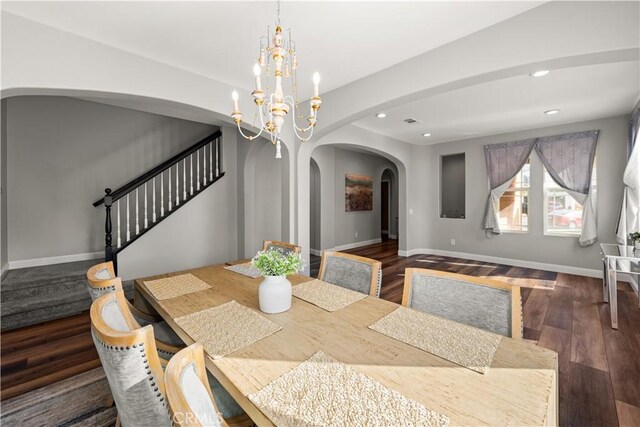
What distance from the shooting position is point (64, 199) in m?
3.99

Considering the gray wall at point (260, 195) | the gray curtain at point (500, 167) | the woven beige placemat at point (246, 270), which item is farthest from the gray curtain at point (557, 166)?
the woven beige placemat at point (246, 270)

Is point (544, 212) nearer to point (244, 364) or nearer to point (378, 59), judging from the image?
point (378, 59)

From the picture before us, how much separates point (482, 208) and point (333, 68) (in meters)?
4.61

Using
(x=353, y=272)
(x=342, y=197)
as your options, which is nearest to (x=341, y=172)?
(x=342, y=197)

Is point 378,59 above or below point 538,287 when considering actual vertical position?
above

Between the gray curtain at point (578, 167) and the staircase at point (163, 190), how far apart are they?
229 inches

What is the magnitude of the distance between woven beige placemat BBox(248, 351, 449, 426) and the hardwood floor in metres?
1.64

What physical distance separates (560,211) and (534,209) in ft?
1.20

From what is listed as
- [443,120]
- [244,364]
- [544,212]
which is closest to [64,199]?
[244,364]

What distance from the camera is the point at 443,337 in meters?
1.17

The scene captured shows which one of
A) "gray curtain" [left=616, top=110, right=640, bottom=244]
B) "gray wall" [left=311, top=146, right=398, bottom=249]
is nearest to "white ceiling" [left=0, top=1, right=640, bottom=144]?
"gray curtain" [left=616, top=110, right=640, bottom=244]

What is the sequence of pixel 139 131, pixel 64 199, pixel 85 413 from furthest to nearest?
1. pixel 139 131
2. pixel 64 199
3. pixel 85 413

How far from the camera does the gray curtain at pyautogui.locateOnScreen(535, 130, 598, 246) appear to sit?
448 cm

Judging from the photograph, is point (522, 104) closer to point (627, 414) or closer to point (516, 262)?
point (516, 262)
